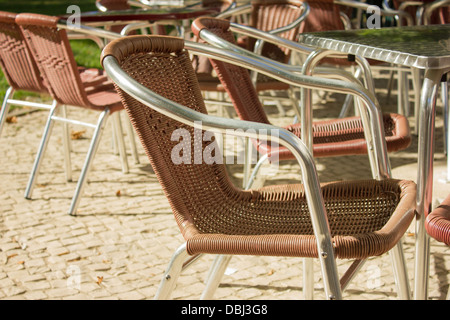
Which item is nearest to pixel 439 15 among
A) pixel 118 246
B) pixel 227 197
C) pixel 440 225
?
pixel 118 246

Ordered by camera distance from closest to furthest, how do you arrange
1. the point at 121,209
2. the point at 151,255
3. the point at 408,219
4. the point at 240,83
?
the point at 408,219 → the point at 240,83 → the point at 151,255 → the point at 121,209

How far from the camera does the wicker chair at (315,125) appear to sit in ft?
9.07

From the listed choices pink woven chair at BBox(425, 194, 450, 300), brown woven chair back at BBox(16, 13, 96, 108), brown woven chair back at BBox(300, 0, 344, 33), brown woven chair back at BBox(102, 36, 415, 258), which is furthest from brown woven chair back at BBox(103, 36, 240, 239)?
brown woven chair back at BBox(300, 0, 344, 33)

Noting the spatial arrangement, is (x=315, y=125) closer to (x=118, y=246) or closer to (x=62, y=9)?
(x=118, y=246)

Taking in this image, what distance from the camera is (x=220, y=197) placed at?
212cm

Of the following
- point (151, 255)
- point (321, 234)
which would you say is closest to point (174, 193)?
point (321, 234)

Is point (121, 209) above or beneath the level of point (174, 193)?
beneath

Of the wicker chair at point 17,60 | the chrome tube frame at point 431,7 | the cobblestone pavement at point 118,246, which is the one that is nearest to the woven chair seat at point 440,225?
the cobblestone pavement at point 118,246


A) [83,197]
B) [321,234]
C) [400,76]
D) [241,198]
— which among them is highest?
[321,234]

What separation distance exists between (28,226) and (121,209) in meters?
0.50

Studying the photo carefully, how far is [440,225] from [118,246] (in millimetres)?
1871

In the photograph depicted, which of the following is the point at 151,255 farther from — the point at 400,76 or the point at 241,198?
the point at 400,76

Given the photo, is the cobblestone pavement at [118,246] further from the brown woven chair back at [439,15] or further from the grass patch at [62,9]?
the grass patch at [62,9]

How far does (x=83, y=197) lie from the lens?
394cm
